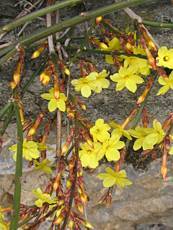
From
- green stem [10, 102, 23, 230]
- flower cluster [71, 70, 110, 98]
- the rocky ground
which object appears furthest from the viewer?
the rocky ground

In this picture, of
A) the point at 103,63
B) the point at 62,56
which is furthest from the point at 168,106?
the point at 62,56

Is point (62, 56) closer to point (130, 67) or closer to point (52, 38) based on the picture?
point (52, 38)

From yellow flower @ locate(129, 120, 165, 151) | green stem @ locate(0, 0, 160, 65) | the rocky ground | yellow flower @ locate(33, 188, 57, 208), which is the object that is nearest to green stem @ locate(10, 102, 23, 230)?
yellow flower @ locate(33, 188, 57, 208)

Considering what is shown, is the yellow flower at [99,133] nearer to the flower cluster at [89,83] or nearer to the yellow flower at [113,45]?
the flower cluster at [89,83]

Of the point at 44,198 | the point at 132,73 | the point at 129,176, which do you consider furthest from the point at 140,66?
the point at 129,176

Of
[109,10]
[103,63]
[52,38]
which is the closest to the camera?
[109,10]

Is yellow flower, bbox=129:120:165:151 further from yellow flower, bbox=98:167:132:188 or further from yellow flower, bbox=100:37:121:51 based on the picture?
yellow flower, bbox=100:37:121:51
